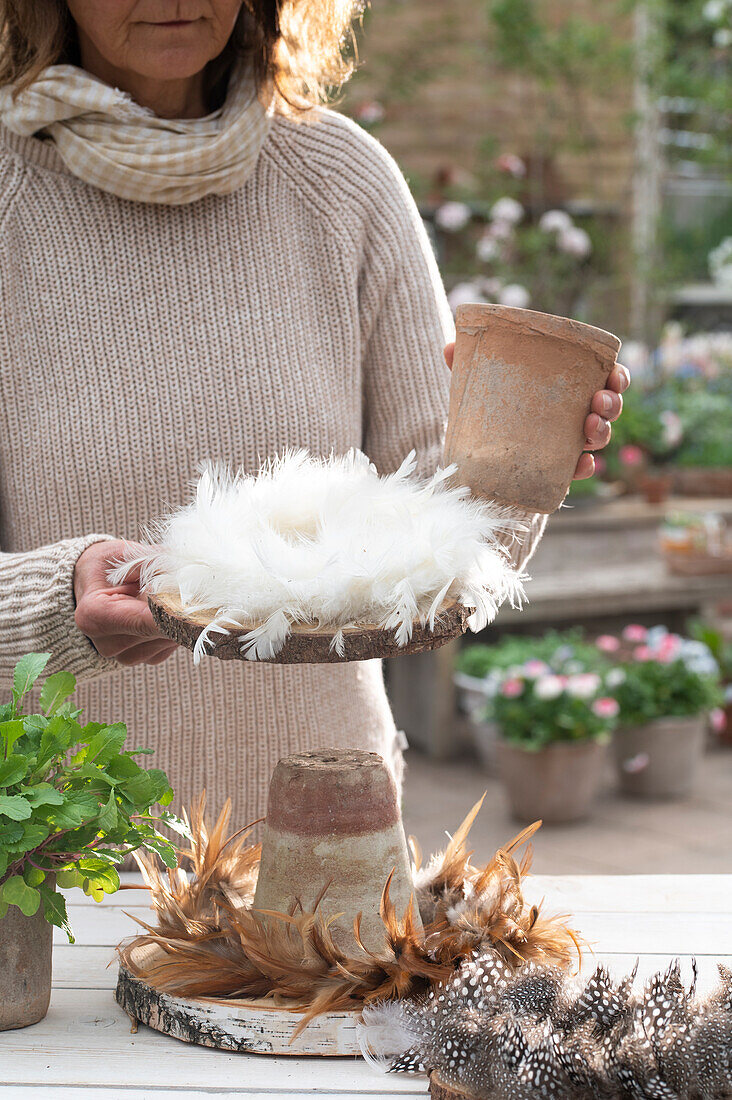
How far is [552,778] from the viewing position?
4.14 meters

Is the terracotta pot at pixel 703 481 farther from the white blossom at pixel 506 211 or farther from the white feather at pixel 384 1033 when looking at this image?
→ the white feather at pixel 384 1033

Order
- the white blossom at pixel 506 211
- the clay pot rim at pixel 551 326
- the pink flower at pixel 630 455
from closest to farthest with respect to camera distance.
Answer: the clay pot rim at pixel 551 326 < the pink flower at pixel 630 455 < the white blossom at pixel 506 211

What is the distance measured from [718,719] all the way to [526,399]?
373cm

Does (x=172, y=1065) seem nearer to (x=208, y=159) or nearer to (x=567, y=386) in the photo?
(x=567, y=386)

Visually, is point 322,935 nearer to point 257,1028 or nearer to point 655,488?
point 257,1028

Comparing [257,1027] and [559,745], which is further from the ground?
[257,1027]

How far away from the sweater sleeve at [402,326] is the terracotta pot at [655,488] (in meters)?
3.98

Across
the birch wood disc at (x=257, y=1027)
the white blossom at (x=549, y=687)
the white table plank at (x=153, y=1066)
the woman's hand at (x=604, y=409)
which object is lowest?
the white blossom at (x=549, y=687)

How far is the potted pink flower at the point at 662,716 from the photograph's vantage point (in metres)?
4.37

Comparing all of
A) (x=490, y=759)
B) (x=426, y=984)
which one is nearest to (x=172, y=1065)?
(x=426, y=984)

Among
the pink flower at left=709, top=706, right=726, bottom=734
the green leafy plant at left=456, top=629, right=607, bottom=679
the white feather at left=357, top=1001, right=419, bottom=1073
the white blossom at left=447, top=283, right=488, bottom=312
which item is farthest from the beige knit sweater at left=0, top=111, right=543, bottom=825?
the white blossom at left=447, top=283, right=488, bottom=312

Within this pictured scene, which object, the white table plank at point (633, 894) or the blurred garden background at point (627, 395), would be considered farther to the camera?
the blurred garden background at point (627, 395)

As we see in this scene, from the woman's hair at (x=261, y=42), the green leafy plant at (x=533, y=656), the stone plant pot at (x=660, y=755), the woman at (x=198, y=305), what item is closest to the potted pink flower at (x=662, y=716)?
the stone plant pot at (x=660, y=755)

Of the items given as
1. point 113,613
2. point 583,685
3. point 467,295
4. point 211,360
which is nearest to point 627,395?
point 467,295
